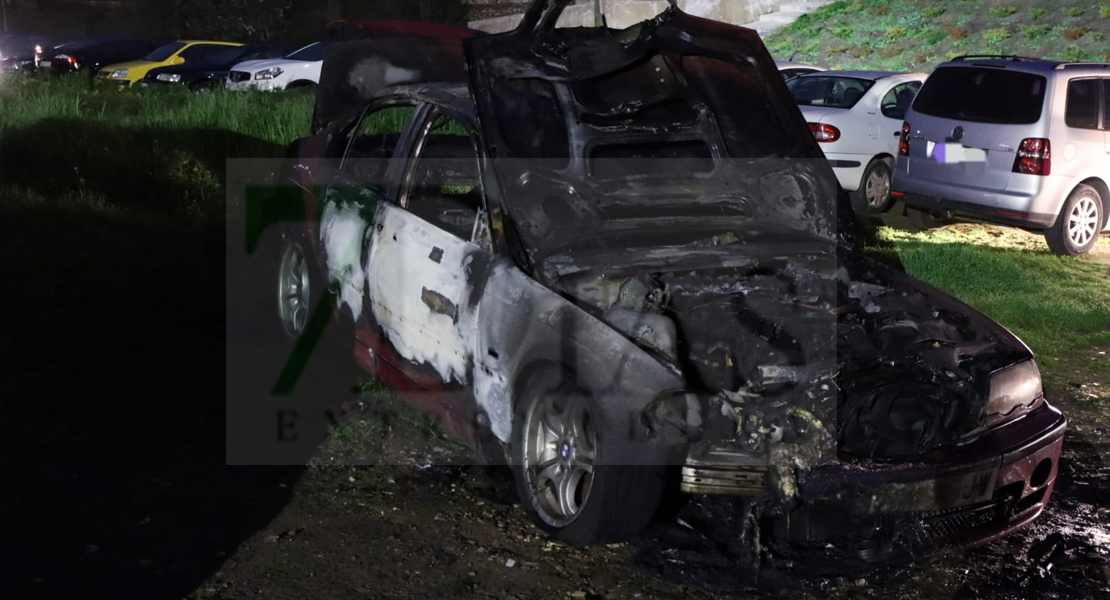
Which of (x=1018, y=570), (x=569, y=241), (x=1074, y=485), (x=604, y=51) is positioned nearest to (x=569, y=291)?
(x=569, y=241)

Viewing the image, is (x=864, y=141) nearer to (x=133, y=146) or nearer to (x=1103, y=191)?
(x=1103, y=191)

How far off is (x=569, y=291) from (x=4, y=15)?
128ft

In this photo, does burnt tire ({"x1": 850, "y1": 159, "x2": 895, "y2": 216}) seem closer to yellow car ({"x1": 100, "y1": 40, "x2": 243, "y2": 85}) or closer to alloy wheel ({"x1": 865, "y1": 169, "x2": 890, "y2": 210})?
alloy wheel ({"x1": 865, "y1": 169, "x2": 890, "y2": 210})

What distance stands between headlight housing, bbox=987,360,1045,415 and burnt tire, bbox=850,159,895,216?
8382 mm

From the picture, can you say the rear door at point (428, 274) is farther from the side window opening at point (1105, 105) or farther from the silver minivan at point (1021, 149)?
the side window opening at point (1105, 105)

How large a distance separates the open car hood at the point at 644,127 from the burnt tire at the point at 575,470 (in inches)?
32.3

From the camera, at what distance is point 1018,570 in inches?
174

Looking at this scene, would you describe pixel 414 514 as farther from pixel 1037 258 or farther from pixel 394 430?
pixel 1037 258

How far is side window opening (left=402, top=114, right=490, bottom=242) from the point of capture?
5137 mm

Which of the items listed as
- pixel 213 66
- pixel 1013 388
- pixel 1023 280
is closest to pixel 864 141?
pixel 1023 280

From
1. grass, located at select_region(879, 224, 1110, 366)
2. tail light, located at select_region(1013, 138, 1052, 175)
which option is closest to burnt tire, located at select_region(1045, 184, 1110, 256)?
grass, located at select_region(879, 224, 1110, 366)

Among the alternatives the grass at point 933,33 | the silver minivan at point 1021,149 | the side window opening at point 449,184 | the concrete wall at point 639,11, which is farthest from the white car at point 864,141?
the concrete wall at point 639,11

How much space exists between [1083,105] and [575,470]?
8.35 metres

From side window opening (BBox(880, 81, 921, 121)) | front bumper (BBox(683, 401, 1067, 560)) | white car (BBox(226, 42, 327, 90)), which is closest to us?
front bumper (BBox(683, 401, 1067, 560))
